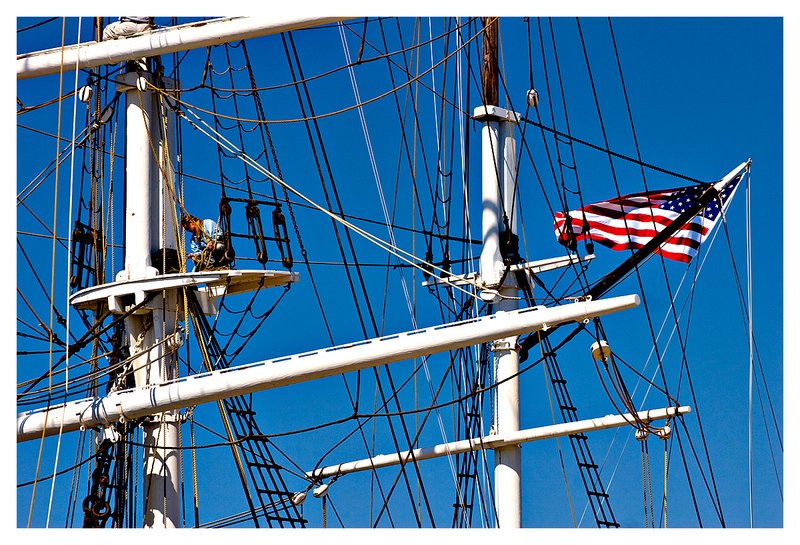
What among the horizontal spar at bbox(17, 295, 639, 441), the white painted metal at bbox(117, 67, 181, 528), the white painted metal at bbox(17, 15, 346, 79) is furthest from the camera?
the white painted metal at bbox(117, 67, 181, 528)

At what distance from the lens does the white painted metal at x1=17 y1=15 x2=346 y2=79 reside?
89.9 ft

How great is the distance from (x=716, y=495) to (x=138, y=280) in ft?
32.2

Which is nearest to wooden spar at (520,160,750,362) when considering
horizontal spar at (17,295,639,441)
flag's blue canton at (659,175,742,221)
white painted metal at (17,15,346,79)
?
flag's blue canton at (659,175,742,221)

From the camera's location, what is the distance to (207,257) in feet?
98.0

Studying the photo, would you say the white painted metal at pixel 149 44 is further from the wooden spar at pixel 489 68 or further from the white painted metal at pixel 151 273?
the wooden spar at pixel 489 68

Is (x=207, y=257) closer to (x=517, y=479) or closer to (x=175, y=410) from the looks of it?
(x=175, y=410)

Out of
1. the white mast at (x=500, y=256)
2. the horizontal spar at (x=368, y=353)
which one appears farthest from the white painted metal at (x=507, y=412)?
the horizontal spar at (x=368, y=353)

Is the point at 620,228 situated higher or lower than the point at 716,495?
higher

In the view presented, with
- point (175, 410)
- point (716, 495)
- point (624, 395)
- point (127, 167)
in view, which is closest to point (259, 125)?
point (127, 167)

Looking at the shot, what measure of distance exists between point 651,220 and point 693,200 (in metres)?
0.78

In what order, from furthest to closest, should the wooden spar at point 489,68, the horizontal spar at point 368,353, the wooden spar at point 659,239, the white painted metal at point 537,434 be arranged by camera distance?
the wooden spar at point 489,68 → the white painted metal at point 537,434 → the wooden spar at point 659,239 → the horizontal spar at point 368,353

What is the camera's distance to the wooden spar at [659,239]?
31766 mm

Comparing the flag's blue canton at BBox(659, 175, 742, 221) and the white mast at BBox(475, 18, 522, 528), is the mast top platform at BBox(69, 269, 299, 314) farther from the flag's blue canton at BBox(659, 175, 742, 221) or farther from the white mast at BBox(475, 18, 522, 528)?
the flag's blue canton at BBox(659, 175, 742, 221)

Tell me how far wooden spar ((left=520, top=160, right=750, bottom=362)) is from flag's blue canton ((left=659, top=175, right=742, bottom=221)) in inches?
5.7
